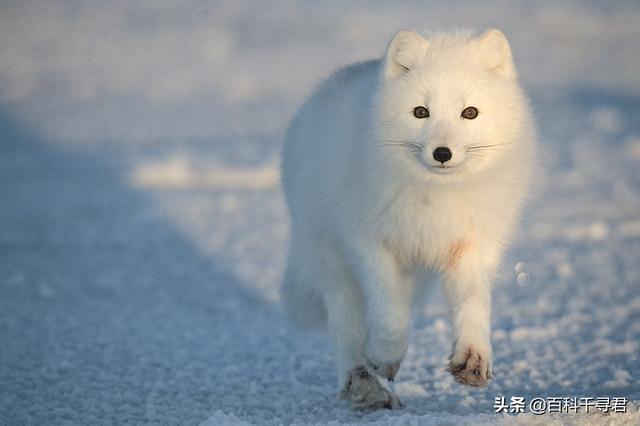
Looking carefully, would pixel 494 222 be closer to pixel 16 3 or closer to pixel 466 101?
pixel 466 101

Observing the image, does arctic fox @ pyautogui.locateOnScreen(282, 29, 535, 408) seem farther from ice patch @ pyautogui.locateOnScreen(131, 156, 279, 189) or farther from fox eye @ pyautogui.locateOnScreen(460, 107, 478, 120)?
ice patch @ pyautogui.locateOnScreen(131, 156, 279, 189)

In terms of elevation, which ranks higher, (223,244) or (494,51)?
(494,51)

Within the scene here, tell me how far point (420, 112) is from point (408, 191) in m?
0.37

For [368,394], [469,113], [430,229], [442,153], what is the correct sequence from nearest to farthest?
[442,153] < [469,113] < [430,229] < [368,394]

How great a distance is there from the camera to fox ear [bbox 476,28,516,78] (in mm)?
3834

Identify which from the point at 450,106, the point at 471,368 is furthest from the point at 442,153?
the point at 471,368

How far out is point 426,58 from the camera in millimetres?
3816

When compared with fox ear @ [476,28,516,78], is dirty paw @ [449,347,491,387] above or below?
below

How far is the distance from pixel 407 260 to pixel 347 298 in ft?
1.22

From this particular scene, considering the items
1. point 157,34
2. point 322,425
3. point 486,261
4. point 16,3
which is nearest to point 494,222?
point 486,261

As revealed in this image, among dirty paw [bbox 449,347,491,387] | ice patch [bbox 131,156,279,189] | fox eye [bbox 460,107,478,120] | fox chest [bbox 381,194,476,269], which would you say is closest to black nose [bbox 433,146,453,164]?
fox eye [bbox 460,107,478,120]

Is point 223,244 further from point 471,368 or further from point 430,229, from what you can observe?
point 471,368

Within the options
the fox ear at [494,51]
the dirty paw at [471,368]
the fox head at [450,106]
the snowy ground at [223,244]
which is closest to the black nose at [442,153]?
the fox head at [450,106]

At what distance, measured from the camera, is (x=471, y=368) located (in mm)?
3742
